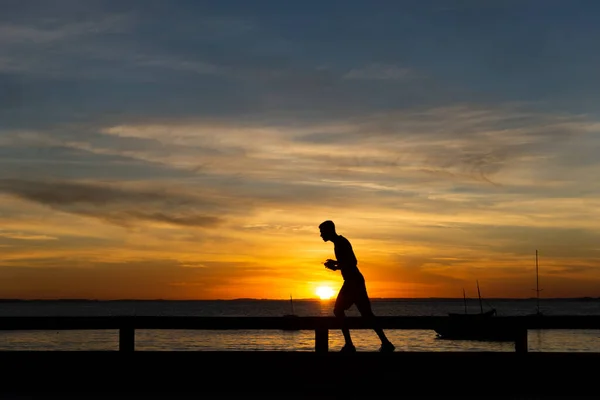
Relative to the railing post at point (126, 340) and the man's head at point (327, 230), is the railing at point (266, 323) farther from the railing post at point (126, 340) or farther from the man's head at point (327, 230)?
the man's head at point (327, 230)

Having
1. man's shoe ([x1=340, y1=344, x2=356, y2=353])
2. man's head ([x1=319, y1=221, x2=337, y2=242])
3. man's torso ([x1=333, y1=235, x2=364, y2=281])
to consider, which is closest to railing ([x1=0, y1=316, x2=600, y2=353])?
man's shoe ([x1=340, y1=344, x2=356, y2=353])

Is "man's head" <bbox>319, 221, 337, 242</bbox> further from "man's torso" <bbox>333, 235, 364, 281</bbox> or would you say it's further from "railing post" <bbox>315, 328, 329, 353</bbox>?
"railing post" <bbox>315, 328, 329, 353</bbox>

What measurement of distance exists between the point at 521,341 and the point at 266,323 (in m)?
3.51

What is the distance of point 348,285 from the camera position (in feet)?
37.7

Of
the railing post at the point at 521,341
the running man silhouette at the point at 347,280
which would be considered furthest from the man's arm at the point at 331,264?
the railing post at the point at 521,341

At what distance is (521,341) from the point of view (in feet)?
34.4
